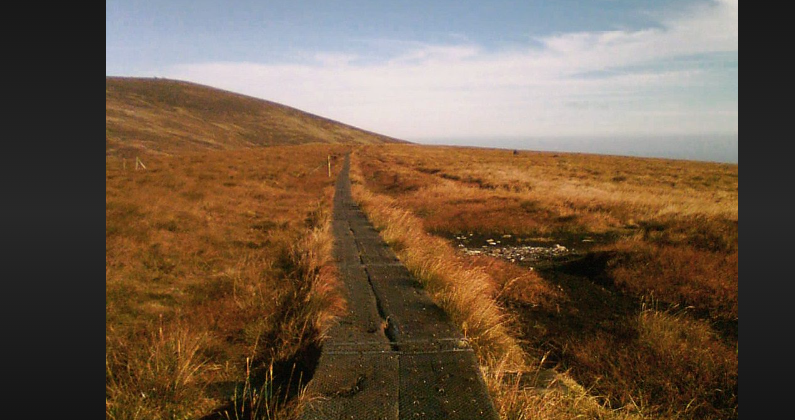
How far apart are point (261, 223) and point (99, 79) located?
8.32 m

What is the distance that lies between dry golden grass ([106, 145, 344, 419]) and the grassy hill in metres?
35.1

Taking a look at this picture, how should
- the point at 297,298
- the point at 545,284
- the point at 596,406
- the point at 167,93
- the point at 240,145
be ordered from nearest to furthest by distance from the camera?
1. the point at 596,406
2. the point at 297,298
3. the point at 545,284
4. the point at 240,145
5. the point at 167,93

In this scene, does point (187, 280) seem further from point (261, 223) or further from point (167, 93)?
A: point (167, 93)

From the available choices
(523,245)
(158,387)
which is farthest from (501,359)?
(523,245)

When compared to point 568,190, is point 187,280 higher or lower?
lower

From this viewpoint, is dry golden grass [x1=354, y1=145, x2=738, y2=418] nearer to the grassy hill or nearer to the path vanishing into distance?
the path vanishing into distance

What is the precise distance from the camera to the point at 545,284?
250 inches

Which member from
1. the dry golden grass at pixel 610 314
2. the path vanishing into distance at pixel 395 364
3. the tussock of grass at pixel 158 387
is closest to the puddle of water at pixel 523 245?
the dry golden grass at pixel 610 314

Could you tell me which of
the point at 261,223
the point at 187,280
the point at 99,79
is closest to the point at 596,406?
the point at 99,79

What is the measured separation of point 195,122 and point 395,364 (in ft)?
314

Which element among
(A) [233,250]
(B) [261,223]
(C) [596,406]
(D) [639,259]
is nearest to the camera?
(C) [596,406]

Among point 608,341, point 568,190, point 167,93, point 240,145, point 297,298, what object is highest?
point 167,93

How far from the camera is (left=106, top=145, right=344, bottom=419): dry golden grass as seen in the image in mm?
2932

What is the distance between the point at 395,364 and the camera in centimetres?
279
